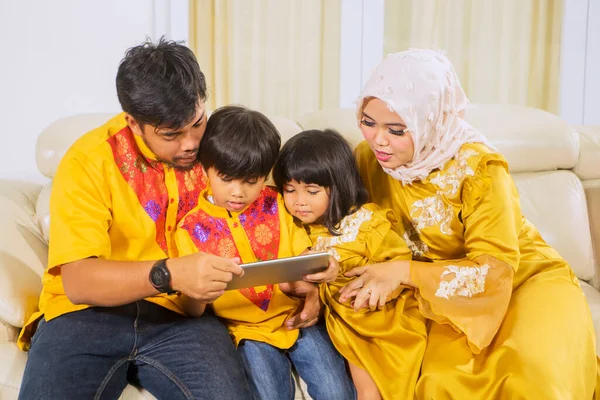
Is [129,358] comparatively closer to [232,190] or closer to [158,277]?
[158,277]

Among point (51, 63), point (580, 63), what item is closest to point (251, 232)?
point (51, 63)

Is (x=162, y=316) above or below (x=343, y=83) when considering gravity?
below

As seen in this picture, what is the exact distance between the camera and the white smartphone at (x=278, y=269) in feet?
4.82

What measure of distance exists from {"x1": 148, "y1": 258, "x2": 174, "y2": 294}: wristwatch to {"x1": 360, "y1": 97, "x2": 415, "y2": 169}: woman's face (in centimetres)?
68

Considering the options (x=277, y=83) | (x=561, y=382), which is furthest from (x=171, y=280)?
(x=277, y=83)

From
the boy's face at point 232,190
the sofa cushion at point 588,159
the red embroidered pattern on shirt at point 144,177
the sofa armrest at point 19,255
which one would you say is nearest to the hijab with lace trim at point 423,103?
the boy's face at point 232,190

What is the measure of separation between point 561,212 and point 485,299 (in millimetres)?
965

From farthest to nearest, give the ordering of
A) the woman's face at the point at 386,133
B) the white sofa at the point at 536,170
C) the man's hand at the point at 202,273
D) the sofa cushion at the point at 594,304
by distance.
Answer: the white sofa at the point at 536,170
the sofa cushion at the point at 594,304
the woman's face at the point at 386,133
the man's hand at the point at 202,273

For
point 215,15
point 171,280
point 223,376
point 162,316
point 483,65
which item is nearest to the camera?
point 171,280

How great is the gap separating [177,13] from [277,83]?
0.59 m

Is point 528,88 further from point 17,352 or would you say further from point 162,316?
point 17,352

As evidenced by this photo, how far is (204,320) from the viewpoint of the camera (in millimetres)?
1740

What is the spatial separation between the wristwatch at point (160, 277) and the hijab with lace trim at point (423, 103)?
728 millimetres

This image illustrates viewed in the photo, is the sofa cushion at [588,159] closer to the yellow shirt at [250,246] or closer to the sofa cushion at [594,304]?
the sofa cushion at [594,304]
